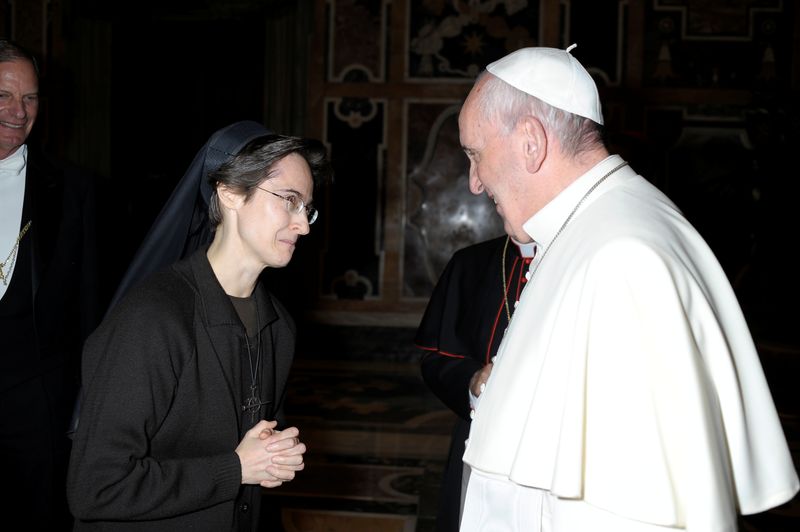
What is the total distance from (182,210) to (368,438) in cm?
406

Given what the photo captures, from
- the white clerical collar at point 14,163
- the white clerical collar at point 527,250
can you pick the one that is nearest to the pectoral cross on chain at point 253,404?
the white clerical collar at point 527,250

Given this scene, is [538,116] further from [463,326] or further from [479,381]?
[463,326]

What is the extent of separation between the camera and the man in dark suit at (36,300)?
3.05 meters

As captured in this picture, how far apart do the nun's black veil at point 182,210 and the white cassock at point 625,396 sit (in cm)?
96

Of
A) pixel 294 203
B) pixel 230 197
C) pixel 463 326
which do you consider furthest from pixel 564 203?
pixel 463 326

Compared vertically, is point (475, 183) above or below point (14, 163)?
below

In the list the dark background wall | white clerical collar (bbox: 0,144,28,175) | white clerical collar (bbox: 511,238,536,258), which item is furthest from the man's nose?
the dark background wall

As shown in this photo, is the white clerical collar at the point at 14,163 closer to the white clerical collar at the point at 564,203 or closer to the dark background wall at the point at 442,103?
the white clerical collar at the point at 564,203

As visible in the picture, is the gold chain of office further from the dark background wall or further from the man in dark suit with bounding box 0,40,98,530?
the dark background wall

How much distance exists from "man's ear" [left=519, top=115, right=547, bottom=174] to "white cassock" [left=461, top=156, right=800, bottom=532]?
0.11 m

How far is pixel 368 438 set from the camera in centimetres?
620

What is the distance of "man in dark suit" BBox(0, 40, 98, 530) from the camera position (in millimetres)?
3055

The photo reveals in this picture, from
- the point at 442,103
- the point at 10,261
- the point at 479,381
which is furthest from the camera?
the point at 442,103

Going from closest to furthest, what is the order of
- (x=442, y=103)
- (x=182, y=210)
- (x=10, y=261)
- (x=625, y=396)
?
(x=625, y=396), (x=182, y=210), (x=10, y=261), (x=442, y=103)
